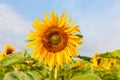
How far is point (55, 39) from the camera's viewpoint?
349cm

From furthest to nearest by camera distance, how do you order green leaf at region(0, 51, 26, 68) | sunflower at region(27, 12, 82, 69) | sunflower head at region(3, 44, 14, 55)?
sunflower head at region(3, 44, 14, 55) < sunflower at region(27, 12, 82, 69) < green leaf at region(0, 51, 26, 68)

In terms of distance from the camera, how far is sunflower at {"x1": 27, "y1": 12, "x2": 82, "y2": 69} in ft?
10.8

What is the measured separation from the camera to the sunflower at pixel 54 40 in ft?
10.8

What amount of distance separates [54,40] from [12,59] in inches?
Answer: 22.2

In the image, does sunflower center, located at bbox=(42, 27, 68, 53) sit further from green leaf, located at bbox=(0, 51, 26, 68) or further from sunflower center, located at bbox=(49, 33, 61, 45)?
green leaf, located at bbox=(0, 51, 26, 68)

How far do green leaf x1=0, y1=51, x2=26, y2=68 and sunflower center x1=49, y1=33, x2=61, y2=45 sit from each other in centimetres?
35

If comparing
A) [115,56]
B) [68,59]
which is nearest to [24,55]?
[68,59]

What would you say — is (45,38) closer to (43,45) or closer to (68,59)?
(43,45)

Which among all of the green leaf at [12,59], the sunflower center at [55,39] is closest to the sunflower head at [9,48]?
the sunflower center at [55,39]

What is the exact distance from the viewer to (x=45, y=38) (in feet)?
11.2

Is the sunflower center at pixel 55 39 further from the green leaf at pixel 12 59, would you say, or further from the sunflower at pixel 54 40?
the green leaf at pixel 12 59

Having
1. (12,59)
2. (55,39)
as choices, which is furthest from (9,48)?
(12,59)

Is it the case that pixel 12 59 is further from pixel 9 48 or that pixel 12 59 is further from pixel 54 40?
pixel 9 48

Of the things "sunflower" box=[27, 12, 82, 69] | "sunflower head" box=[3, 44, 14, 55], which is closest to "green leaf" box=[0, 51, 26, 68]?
"sunflower" box=[27, 12, 82, 69]
